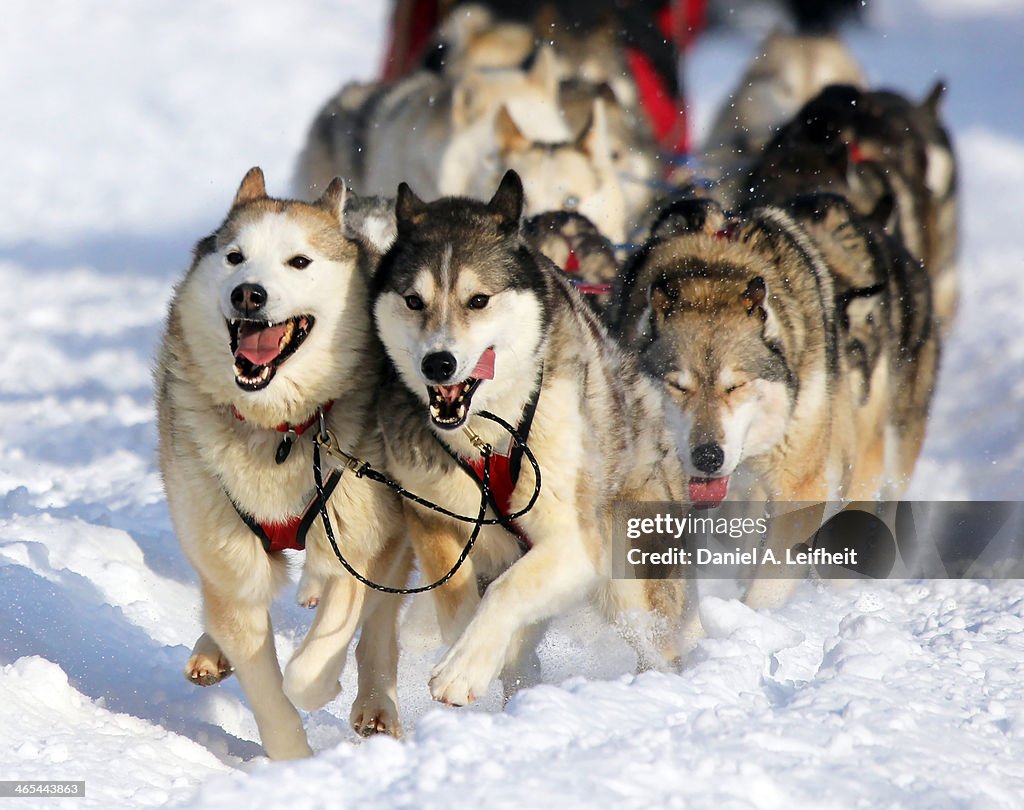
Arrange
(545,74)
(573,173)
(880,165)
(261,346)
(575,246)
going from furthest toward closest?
(545,74), (573,173), (880,165), (575,246), (261,346)

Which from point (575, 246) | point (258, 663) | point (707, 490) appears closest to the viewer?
point (258, 663)

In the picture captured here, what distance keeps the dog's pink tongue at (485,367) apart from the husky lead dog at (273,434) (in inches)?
10.2

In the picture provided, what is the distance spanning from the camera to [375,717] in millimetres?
3164

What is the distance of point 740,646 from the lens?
3.02 m

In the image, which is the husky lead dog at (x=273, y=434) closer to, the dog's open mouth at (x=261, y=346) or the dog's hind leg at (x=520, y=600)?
the dog's open mouth at (x=261, y=346)

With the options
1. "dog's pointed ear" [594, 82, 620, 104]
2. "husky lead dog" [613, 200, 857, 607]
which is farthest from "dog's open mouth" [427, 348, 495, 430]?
"dog's pointed ear" [594, 82, 620, 104]

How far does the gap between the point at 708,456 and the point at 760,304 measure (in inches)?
20.0

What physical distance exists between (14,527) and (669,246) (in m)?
2.09

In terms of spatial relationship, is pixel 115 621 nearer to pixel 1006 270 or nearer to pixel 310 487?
pixel 310 487

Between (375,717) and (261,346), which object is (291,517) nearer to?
(261,346)

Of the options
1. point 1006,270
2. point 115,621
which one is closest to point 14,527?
point 115,621

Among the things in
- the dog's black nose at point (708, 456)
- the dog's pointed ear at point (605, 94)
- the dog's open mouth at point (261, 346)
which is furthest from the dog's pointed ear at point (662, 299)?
the dog's pointed ear at point (605, 94)

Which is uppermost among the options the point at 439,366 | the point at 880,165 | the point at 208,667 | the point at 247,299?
the point at 880,165

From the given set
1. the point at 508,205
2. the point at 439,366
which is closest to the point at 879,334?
the point at 508,205
